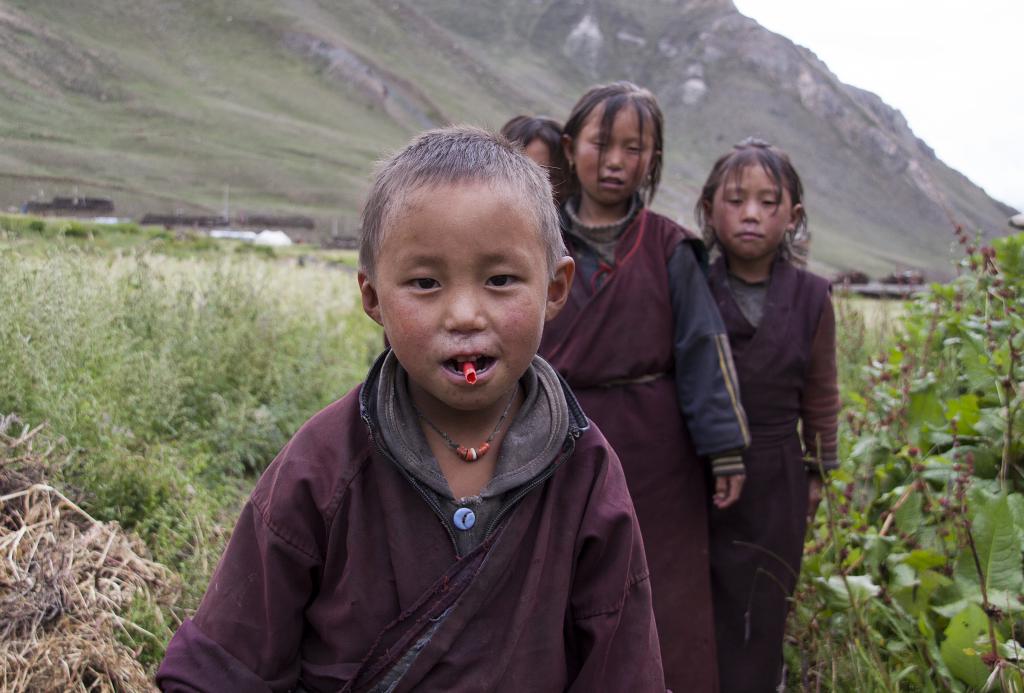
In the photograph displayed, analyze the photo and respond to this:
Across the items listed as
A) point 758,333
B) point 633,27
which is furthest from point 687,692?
point 633,27

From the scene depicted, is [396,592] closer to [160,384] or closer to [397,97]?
[160,384]

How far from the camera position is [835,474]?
3350 mm

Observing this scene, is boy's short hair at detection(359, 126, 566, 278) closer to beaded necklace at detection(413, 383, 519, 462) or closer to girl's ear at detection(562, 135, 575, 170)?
beaded necklace at detection(413, 383, 519, 462)

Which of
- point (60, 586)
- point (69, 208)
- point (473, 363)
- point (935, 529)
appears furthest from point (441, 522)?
point (69, 208)

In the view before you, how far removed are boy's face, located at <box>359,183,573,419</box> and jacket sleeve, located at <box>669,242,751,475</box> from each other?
1204 millimetres

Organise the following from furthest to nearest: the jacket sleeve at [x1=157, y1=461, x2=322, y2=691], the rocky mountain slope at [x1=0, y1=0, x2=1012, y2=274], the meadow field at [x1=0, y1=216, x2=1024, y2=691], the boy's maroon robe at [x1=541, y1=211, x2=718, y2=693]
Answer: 1. the rocky mountain slope at [x1=0, y1=0, x2=1012, y2=274]
2. the boy's maroon robe at [x1=541, y1=211, x2=718, y2=693]
3. the meadow field at [x1=0, y1=216, x2=1024, y2=691]
4. the jacket sleeve at [x1=157, y1=461, x2=322, y2=691]

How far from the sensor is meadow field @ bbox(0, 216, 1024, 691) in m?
2.42

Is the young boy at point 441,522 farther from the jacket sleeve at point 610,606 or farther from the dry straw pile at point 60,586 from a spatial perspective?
the dry straw pile at point 60,586

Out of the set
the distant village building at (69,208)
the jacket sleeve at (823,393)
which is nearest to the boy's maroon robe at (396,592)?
the jacket sleeve at (823,393)

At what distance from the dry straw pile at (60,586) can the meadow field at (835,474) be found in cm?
2

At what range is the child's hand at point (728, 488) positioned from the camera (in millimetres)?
2576

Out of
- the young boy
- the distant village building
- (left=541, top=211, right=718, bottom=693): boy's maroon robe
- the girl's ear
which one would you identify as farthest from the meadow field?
the distant village building

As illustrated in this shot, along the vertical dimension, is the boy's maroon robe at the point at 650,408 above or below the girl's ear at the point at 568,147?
below

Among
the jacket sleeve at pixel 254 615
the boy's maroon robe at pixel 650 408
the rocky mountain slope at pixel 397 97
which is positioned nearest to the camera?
the jacket sleeve at pixel 254 615
